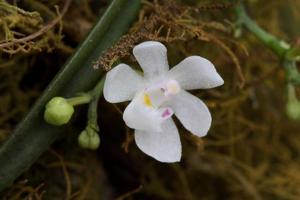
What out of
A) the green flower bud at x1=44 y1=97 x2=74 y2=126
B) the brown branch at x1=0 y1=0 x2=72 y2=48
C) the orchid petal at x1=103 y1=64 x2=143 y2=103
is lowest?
the green flower bud at x1=44 y1=97 x2=74 y2=126

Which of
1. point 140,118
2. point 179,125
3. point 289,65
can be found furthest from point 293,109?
point 140,118

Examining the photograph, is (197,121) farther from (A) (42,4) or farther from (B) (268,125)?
(B) (268,125)

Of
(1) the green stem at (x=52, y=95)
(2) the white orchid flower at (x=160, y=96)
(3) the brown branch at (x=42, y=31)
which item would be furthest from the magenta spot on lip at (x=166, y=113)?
(3) the brown branch at (x=42, y=31)

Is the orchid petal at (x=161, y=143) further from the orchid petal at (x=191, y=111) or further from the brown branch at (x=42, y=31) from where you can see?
the brown branch at (x=42, y=31)

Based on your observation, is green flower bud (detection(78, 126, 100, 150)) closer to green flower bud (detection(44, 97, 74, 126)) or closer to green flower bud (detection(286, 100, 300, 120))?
green flower bud (detection(44, 97, 74, 126))

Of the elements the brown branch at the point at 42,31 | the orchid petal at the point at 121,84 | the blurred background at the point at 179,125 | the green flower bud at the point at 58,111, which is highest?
the brown branch at the point at 42,31

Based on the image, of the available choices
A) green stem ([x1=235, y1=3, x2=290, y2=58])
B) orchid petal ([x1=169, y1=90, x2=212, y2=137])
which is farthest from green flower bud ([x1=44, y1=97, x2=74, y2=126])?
green stem ([x1=235, y1=3, x2=290, y2=58])
